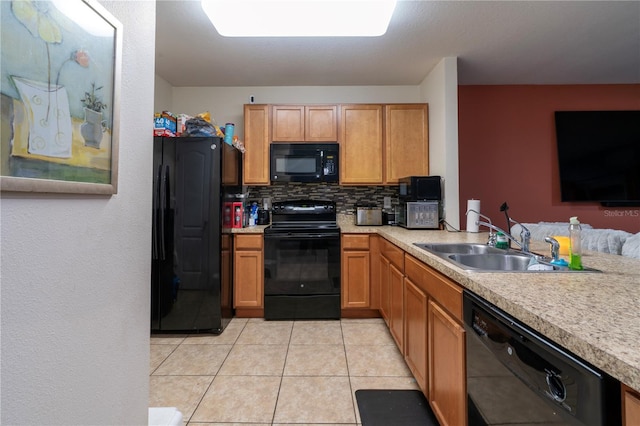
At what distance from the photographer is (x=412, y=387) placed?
1712 mm

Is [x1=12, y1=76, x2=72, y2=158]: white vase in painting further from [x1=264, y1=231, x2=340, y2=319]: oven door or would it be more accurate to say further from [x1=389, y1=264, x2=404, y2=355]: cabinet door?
[x1=264, y1=231, x2=340, y2=319]: oven door

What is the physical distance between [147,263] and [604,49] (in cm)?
399

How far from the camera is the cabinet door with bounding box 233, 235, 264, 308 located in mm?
2732

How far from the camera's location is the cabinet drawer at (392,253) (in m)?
1.98

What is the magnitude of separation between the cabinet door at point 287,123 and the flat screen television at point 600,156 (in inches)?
118

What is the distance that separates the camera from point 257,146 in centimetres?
306

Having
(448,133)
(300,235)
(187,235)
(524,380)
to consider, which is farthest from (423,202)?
(187,235)

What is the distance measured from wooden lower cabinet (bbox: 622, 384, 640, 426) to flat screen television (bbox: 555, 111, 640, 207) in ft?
11.5

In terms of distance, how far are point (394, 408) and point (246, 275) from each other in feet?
5.67

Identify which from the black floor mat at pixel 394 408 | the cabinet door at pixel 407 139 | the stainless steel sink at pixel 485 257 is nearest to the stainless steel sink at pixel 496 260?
the stainless steel sink at pixel 485 257

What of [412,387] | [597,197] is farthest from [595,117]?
[412,387]

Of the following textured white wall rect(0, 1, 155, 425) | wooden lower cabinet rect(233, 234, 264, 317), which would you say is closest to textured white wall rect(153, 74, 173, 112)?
wooden lower cabinet rect(233, 234, 264, 317)

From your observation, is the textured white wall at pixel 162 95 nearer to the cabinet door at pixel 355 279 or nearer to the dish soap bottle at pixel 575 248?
the cabinet door at pixel 355 279

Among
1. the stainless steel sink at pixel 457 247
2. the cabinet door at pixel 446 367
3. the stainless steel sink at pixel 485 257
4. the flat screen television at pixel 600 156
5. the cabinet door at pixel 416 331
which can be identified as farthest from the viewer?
the flat screen television at pixel 600 156
